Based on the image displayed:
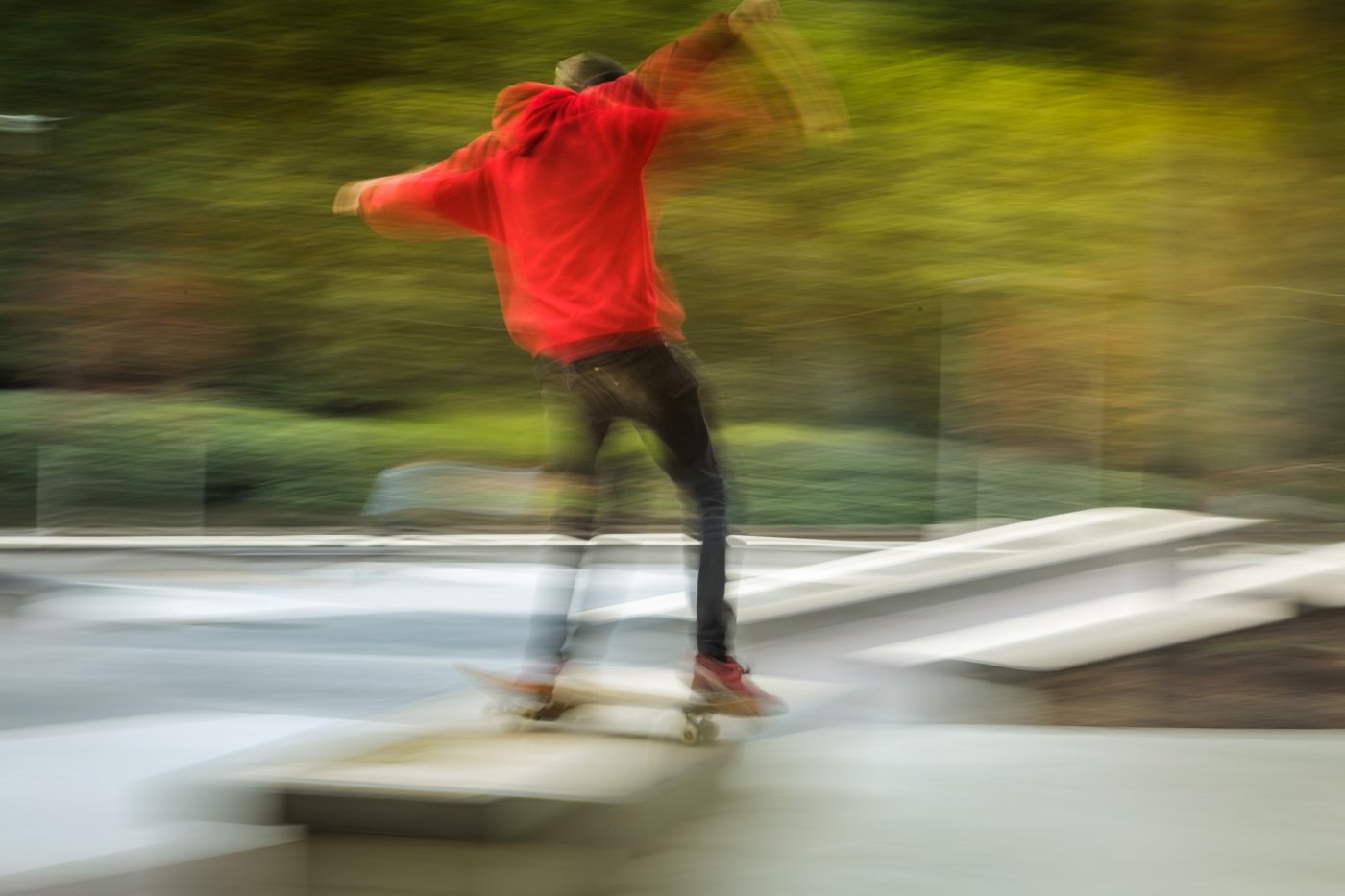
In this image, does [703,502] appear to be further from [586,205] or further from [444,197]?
[444,197]

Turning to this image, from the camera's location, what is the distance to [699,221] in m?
11.9

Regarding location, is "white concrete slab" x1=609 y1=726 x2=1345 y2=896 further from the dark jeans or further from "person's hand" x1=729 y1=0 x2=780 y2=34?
"person's hand" x1=729 y1=0 x2=780 y2=34

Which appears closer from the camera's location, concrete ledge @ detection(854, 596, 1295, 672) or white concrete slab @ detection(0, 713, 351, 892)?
white concrete slab @ detection(0, 713, 351, 892)

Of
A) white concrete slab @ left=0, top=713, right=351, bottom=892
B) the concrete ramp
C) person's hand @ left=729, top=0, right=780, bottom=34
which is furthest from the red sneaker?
the concrete ramp

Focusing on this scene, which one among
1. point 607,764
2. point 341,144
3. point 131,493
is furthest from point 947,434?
point 341,144

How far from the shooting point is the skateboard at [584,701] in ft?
11.1

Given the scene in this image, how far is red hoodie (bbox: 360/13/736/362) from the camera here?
322 cm

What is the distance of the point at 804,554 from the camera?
852cm

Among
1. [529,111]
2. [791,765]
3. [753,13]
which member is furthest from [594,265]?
[791,765]

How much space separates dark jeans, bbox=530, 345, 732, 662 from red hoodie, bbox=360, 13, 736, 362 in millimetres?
54

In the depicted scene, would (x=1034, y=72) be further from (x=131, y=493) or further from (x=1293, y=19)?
(x=131, y=493)

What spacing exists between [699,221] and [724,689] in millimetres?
8723

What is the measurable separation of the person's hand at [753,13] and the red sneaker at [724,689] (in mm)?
1315

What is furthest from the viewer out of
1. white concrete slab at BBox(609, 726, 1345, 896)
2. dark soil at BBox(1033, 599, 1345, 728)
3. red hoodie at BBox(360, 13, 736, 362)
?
dark soil at BBox(1033, 599, 1345, 728)
